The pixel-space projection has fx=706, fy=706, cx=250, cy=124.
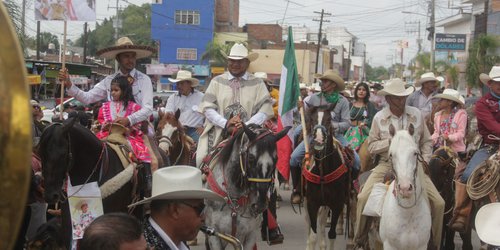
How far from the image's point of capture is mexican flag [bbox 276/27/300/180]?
33.5 ft

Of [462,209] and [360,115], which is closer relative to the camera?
[462,209]

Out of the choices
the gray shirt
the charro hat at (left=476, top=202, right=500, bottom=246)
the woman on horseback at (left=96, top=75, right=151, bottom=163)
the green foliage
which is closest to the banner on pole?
the woman on horseback at (left=96, top=75, right=151, bottom=163)

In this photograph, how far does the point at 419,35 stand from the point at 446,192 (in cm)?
10963

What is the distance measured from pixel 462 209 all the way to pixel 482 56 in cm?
3021

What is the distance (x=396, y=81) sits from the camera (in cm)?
876

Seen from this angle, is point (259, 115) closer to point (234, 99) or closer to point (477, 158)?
point (234, 99)

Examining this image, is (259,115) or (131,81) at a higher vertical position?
(131,81)

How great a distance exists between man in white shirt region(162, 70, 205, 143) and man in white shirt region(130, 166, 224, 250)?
28.9 ft

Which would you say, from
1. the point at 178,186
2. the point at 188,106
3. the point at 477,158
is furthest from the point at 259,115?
the point at 188,106

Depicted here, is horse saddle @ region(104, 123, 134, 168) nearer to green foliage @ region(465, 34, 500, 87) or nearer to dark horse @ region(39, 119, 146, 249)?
dark horse @ region(39, 119, 146, 249)

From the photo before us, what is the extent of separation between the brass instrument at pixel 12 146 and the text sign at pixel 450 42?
49453 millimetres

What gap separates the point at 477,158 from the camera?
8875 millimetres

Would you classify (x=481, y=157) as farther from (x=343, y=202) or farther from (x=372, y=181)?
(x=343, y=202)

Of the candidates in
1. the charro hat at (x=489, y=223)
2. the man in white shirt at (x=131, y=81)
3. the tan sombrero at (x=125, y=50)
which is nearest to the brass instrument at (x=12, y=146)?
the charro hat at (x=489, y=223)
